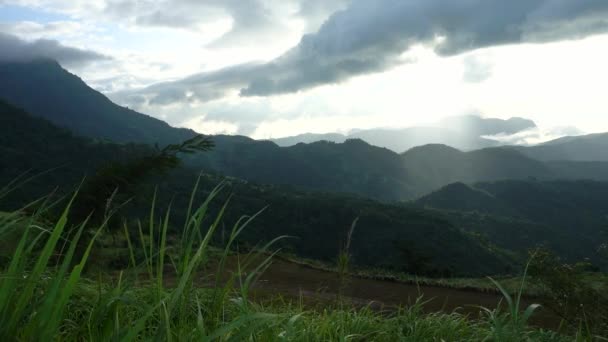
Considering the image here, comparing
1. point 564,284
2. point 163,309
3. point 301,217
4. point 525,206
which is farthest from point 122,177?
point 525,206

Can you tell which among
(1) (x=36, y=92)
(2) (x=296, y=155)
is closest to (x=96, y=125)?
(1) (x=36, y=92)

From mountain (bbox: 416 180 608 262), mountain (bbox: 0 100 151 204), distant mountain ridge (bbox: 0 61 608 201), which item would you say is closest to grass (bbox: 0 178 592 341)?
mountain (bbox: 0 100 151 204)

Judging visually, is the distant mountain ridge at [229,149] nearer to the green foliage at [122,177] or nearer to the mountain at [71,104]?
the mountain at [71,104]

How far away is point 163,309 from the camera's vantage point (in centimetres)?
176

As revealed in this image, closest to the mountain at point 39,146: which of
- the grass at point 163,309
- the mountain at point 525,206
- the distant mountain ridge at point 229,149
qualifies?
the grass at point 163,309

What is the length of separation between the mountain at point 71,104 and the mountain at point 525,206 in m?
80.2

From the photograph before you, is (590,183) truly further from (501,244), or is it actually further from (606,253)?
(606,253)

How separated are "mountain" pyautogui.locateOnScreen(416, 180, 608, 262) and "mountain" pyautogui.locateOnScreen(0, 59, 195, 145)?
3158 inches

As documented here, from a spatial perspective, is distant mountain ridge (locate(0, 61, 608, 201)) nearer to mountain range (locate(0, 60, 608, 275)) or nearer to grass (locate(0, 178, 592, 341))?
mountain range (locate(0, 60, 608, 275))

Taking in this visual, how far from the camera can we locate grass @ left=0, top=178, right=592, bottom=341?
4.75ft

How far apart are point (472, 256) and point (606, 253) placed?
54.6m

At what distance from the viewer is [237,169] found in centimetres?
17200

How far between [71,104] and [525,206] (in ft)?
450

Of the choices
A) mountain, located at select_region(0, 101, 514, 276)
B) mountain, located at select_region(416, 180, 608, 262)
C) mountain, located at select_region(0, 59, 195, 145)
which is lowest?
mountain, located at select_region(416, 180, 608, 262)
